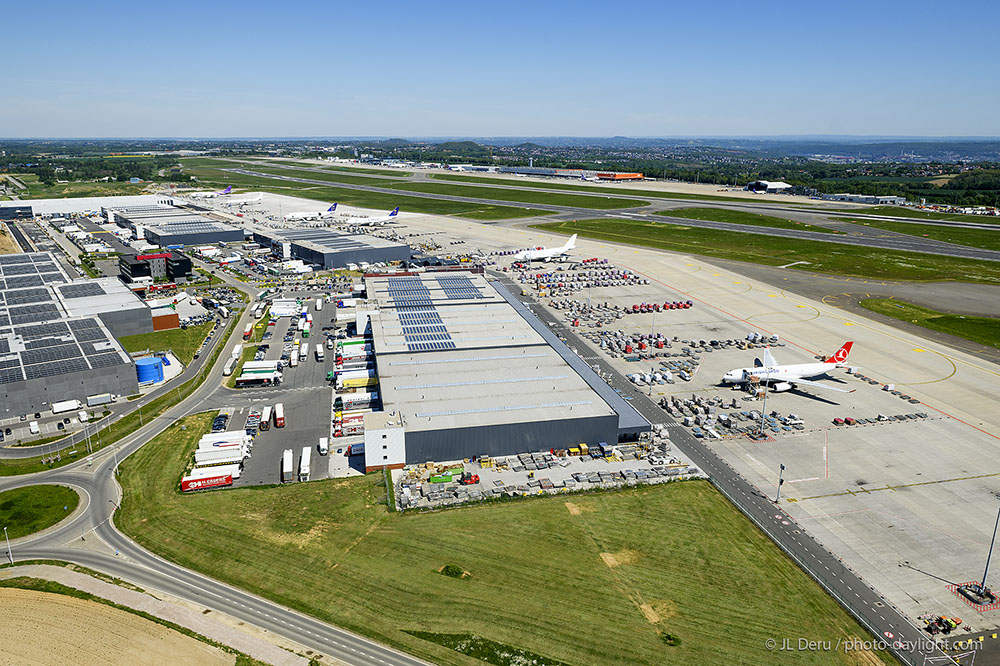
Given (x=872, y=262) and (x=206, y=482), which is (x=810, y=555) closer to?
(x=206, y=482)

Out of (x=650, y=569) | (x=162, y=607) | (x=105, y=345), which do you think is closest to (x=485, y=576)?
(x=650, y=569)

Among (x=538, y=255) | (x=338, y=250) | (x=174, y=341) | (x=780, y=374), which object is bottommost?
(x=174, y=341)

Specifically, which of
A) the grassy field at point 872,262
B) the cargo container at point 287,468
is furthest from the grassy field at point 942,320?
the cargo container at point 287,468

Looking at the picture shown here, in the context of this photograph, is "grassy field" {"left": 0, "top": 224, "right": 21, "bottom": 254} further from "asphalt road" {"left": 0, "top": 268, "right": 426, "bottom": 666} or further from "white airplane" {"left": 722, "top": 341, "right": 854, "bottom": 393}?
"white airplane" {"left": 722, "top": 341, "right": 854, "bottom": 393}

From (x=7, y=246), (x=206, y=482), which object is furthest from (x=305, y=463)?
(x=7, y=246)

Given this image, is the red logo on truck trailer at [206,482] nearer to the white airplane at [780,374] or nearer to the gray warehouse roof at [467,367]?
the gray warehouse roof at [467,367]

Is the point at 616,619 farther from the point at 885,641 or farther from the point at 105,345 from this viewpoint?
the point at 105,345
